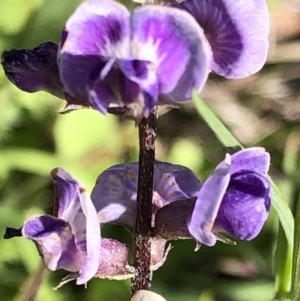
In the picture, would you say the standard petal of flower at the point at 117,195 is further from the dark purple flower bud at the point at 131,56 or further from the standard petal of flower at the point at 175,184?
the dark purple flower bud at the point at 131,56

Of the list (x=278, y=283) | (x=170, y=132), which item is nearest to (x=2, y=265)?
(x=170, y=132)

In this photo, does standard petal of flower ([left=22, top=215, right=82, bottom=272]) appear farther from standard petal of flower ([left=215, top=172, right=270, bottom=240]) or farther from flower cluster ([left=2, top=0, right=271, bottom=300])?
standard petal of flower ([left=215, top=172, right=270, bottom=240])

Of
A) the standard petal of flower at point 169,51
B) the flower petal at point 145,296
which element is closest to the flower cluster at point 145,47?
the standard petal of flower at point 169,51

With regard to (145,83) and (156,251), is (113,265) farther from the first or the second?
(145,83)

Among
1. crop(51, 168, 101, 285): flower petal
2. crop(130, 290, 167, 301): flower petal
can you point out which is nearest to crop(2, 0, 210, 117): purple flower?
crop(51, 168, 101, 285): flower petal

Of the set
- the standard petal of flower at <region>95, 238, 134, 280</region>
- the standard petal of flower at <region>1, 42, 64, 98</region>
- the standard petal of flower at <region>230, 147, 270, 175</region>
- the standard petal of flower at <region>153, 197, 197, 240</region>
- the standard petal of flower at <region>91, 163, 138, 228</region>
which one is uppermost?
the standard petal of flower at <region>1, 42, 64, 98</region>

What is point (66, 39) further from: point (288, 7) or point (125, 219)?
point (288, 7)
